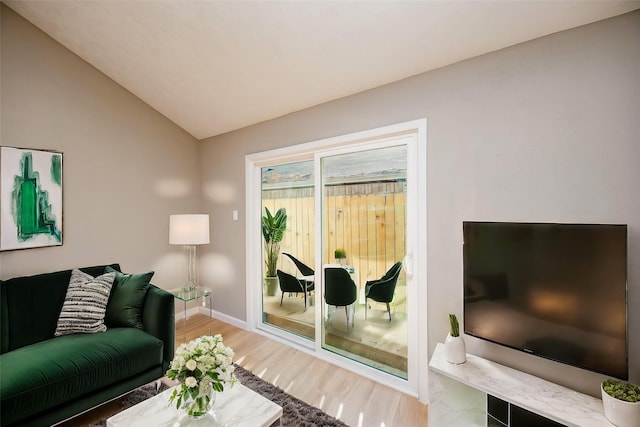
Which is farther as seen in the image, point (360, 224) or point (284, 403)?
point (360, 224)

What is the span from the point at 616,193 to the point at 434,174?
93 cm

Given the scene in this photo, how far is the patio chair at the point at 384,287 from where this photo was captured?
7.83 ft

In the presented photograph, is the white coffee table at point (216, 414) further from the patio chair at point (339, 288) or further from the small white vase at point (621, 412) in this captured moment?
the small white vase at point (621, 412)

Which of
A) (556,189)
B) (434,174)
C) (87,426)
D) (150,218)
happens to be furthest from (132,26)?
(556,189)

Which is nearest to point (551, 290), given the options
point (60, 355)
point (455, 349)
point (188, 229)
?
point (455, 349)

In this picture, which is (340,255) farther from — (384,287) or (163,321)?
(163,321)

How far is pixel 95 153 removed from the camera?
2900 mm

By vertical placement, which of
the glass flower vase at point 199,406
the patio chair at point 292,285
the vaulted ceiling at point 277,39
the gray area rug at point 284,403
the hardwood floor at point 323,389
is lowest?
the hardwood floor at point 323,389

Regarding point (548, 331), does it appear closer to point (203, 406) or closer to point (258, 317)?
point (203, 406)

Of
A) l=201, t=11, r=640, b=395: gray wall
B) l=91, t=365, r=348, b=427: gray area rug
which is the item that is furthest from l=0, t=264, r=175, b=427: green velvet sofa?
l=201, t=11, r=640, b=395: gray wall

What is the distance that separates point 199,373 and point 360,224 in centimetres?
165

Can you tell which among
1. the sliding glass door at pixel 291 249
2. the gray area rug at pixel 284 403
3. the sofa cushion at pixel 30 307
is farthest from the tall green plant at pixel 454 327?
the sofa cushion at pixel 30 307

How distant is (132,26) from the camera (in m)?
2.32

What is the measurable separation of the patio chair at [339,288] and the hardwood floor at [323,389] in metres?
0.52
